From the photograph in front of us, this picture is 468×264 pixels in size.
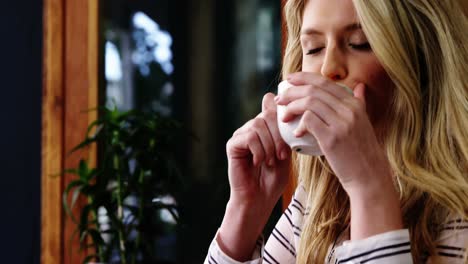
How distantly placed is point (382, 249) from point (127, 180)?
1.64m

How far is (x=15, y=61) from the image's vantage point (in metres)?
2.89

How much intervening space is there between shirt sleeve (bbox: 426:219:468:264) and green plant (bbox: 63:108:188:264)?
1430 millimetres

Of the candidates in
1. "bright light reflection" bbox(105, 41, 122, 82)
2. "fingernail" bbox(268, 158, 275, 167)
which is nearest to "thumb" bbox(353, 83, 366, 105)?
"fingernail" bbox(268, 158, 275, 167)

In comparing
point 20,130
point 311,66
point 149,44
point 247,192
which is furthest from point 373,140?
point 20,130

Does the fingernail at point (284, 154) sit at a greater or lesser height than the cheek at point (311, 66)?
lesser

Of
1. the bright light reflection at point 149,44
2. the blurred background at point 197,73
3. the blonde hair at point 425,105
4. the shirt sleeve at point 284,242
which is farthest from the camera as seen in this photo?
the bright light reflection at point 149,44

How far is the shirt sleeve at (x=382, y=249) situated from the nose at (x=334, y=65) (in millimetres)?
287

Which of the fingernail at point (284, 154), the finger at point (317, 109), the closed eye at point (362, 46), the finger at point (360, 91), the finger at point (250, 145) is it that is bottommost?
the fingernail at point (284, 154)

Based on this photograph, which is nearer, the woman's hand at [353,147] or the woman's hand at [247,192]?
the woman's hand at [353,147]

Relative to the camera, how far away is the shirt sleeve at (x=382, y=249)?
923 mm

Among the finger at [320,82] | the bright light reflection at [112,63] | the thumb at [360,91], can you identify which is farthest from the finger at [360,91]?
the bright light reflection at [112,63]

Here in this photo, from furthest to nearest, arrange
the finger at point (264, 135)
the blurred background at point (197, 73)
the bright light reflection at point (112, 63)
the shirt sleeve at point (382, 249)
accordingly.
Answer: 1. the bright light reflection at point (112, 63)
2. the blurred background at point (197, 73)
3. the finger at point (264, 135)
4. the shirt sleeve at point (382, 249)

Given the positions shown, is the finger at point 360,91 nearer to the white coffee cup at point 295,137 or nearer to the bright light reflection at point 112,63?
the white coffee cup at point 295,137

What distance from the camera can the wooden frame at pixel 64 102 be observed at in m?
2.75
